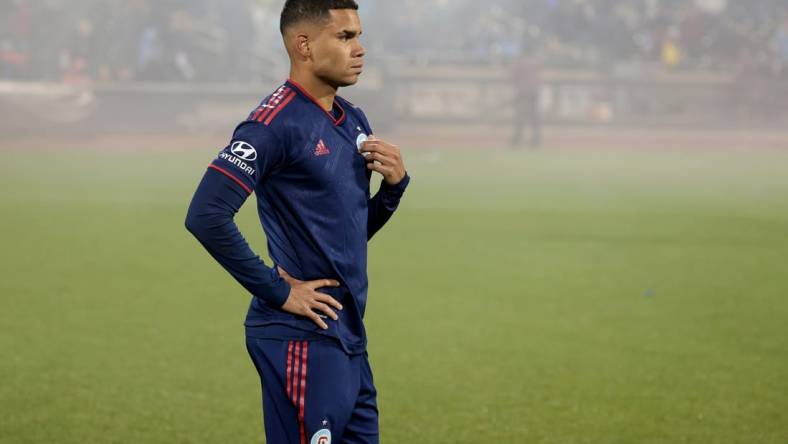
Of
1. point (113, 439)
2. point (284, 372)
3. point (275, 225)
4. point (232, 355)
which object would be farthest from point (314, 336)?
point (232, 355)

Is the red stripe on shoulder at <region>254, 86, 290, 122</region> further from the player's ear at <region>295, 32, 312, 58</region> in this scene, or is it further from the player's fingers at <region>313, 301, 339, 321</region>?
the player's fingers at <region>313, 301, 339, 321</region>

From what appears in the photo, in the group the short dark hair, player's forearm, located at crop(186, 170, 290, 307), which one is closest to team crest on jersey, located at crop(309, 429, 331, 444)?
player's forearm, located at crop(186, 170, 290, 307)

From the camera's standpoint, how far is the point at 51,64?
30016mm

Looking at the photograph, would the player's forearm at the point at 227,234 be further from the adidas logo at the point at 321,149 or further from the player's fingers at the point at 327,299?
the adidas logo at the point at 321,149

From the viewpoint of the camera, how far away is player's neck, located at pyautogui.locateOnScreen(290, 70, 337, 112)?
3047 millimetres

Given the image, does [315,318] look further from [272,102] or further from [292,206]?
[272,102]

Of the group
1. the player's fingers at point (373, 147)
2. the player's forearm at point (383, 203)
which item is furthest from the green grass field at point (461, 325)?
the player's fingers at point (373, 147)

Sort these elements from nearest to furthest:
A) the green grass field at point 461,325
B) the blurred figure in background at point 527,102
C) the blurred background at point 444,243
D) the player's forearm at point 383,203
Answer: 1. the player's forearm at point 383,203
2. the green grass field at point 461,325
3. the blurred background at point 444,243
4. the blurred figure in background at point 527,102

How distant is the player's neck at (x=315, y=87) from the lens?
3047mm

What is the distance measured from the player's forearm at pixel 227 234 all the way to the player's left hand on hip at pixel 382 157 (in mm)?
388

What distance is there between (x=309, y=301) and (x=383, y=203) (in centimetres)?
51

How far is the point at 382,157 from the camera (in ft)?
10.2

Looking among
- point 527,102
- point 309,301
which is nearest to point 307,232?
point 309,301

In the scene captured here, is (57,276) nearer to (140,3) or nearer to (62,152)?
(62,152)
